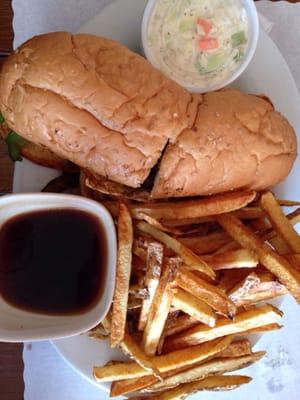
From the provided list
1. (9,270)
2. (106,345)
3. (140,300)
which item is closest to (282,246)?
(140,300)

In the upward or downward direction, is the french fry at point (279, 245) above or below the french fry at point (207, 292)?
above

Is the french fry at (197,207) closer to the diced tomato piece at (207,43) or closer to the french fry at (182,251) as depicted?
the french fry at (182,251)

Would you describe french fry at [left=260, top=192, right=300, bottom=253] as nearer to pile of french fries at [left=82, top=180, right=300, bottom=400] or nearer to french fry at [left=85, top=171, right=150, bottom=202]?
pile of french fries at [left=82, top=180, right=300, bottom=400]

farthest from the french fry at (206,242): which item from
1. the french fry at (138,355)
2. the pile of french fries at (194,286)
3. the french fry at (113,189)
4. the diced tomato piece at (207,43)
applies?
the diced tomato piece at (207,43)

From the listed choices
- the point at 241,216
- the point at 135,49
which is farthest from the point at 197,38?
the point at 241,216

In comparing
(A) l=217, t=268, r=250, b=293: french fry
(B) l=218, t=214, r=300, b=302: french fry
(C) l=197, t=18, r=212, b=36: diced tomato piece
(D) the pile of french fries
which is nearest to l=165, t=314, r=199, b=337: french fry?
(D) the pile of french fries

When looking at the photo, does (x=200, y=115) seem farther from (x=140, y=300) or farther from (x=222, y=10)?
(x=140, y=300)

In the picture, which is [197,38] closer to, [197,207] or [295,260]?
[197,207]
